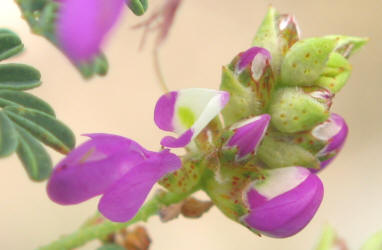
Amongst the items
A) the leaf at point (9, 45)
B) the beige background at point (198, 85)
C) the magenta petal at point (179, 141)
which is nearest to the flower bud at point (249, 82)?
the magenta petal at point (179, 141)

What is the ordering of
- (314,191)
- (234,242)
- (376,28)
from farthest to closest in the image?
(376,28) < (234,242) < (314,191)

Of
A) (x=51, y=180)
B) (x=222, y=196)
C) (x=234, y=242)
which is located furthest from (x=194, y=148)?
(x=234, y=242)

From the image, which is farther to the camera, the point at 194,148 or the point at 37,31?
the point at 194,148

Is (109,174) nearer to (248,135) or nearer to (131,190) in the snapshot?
(131,190)

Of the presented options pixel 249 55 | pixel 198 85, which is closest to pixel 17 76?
pixel 249 55

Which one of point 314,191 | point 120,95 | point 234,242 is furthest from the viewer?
point 120,95

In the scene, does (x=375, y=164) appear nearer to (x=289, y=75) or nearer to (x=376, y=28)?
(x=376, y=28)

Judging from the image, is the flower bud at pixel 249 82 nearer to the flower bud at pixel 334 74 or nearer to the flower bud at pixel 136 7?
the flower bud at pixel 334 74
